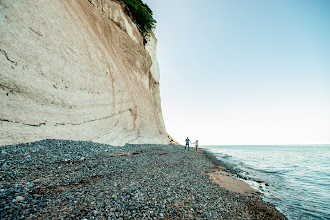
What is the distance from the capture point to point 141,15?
81.4 ft

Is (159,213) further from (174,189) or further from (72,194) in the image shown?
(72,194)

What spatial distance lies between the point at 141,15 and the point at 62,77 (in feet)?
67.2

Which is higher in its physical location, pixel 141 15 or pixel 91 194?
pixel 141 15

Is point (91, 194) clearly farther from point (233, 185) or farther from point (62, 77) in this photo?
point (62, 77)

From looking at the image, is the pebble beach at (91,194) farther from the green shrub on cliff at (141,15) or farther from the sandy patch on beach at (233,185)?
the green shrub on cliff at (141,15)

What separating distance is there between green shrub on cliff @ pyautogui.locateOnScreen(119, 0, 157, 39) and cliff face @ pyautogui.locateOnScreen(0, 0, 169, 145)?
19.3 ft

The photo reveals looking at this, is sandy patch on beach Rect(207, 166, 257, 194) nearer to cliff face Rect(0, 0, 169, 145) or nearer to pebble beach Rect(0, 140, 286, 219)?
pebble beach Rect(0, 140, 286, 219)

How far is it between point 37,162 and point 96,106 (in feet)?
22.0

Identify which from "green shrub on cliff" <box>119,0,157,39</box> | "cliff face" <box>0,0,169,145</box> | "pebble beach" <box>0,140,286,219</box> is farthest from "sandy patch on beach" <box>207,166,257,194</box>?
"green shrub on cliff" <box>119,0,157,39</box>

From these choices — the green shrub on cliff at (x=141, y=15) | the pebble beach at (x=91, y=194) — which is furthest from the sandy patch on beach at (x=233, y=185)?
the green shrub on cliff at (x=141, y=15)

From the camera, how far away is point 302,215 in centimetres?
609

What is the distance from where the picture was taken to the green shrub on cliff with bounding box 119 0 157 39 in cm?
2353

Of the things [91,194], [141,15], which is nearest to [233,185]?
[91,194]

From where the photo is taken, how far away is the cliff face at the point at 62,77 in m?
7.34
